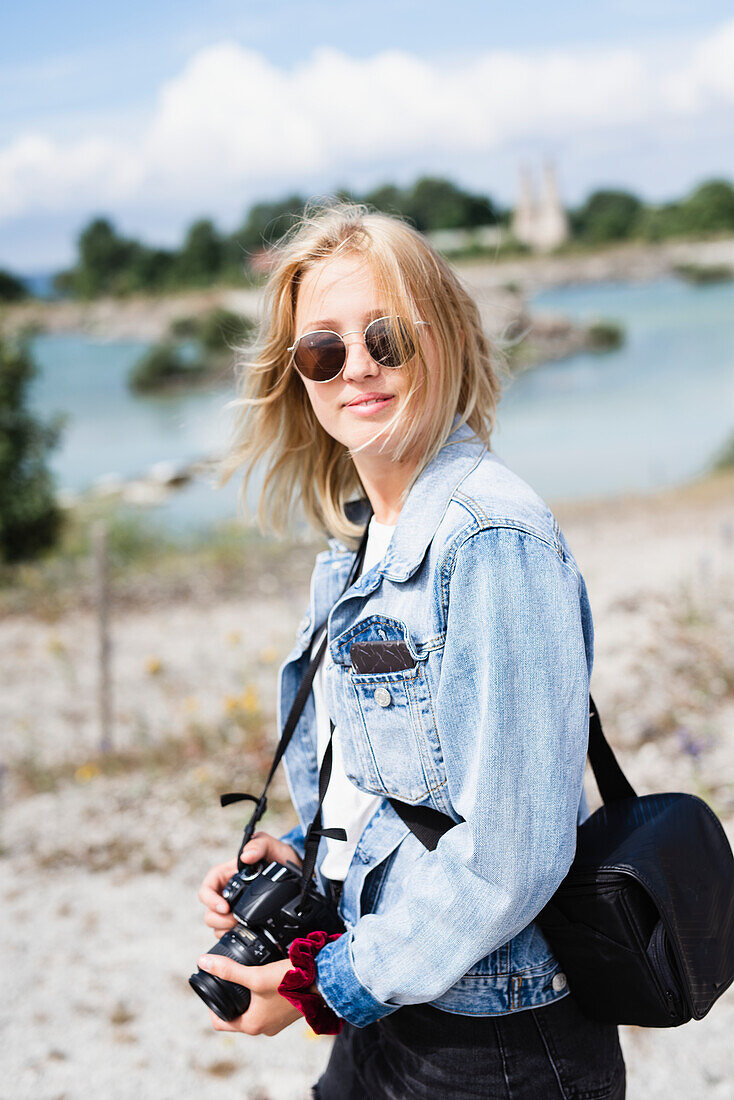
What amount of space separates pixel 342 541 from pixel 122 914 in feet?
8.51

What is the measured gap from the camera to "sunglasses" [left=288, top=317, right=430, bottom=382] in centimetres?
116

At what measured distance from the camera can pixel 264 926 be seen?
3.97 feet

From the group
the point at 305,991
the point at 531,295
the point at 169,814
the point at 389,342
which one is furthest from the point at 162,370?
the point at 305,991

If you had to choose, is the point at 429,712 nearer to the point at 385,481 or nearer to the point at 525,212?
the point at 385,481

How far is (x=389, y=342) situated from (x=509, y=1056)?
92cm

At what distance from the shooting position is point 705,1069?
2.42m

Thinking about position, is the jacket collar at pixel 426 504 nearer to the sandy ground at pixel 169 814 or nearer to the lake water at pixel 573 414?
the sandy ground at pixel 169 814

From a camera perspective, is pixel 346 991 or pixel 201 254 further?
pixel 201 254

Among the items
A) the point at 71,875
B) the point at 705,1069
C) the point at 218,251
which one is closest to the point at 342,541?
the point at 705,1069

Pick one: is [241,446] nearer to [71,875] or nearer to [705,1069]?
[705,1069]

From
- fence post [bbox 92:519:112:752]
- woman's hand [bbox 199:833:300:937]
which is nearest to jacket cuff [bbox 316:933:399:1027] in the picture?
woman's hand [bbox 199:833:300:937]

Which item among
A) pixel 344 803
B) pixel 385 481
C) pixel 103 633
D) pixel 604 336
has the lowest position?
pixel 604 336

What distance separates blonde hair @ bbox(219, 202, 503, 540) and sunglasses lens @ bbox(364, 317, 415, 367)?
0.4 inches

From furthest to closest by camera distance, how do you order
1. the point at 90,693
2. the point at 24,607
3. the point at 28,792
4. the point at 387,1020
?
the point at 24,607
the point at 90,693
the point at 28,792
the point at 387,1020
